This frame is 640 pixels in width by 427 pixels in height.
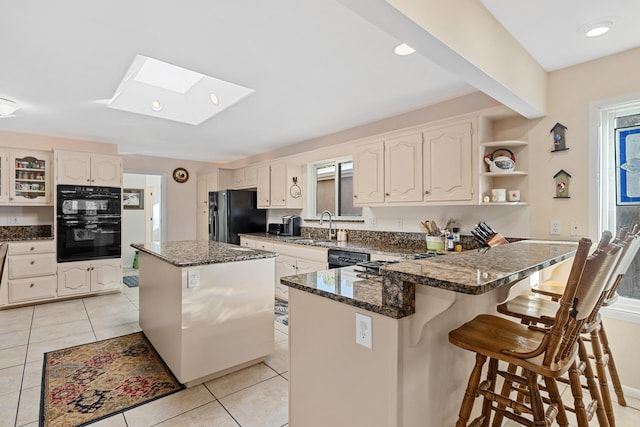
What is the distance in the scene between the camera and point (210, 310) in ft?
7.81

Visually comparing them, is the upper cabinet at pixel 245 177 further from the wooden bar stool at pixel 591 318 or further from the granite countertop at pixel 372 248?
the wooden bar stool at pixel 591 318

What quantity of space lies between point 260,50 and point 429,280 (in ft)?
6.36

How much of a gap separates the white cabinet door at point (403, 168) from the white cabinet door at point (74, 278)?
170 inches

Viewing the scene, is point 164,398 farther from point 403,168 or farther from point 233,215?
point 233,215

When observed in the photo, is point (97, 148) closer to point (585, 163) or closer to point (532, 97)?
point (532, 97)

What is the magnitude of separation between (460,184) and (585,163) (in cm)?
89

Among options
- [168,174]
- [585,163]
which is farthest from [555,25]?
[168,174]

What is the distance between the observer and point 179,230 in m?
6.53

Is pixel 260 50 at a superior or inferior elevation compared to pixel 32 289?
superior

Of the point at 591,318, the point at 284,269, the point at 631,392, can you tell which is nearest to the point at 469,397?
the point at 591,318

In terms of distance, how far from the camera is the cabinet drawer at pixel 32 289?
13.4ft

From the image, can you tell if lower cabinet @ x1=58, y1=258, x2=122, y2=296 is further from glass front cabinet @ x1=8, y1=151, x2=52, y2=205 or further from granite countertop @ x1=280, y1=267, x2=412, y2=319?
granite countertop @ x1=280, y1=267, x2=412, y2=319

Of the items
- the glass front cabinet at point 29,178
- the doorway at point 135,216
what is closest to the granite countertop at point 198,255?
the glass front cabinet at point 29,178

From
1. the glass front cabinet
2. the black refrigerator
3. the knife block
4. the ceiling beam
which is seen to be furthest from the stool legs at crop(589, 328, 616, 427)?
the glass front cabinet
